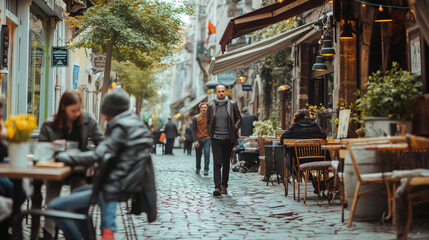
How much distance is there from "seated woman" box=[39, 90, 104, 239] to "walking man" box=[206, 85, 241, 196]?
501 centimetres

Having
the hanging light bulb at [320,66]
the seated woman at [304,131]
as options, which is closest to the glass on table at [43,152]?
the seated woman at [304,131]

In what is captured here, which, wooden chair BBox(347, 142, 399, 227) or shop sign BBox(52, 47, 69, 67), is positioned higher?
shop sign BBox(52, 47, 69, 67)

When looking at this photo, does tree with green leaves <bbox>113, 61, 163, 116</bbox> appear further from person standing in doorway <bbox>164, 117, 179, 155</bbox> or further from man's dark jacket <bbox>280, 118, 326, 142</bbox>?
man's dark jacket <bbox>280, 118, 326, 142</bbox>

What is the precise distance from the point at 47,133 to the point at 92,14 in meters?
9.23

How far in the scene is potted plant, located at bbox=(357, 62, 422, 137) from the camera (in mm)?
7488

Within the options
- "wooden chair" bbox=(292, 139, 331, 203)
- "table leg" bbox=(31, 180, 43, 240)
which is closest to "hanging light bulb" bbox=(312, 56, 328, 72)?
"wooden chair" bbox=(292, 139, 331, 203)

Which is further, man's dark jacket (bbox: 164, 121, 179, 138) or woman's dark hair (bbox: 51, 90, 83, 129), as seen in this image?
man's dark jacket (bbox: 164, 121, 179, 138)

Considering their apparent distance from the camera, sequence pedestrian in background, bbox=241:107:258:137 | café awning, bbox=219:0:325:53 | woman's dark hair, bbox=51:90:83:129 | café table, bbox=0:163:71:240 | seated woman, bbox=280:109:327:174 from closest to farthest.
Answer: café table, bbox=0:163:71:240
woman's dark hair, bbox=51:90:83:129
seated woman, bbox=280:109:327:174
café awning, bbox=219:0:325:53
pedestrian in background, bbox=241:107:258:137

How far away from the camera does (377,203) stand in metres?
7.04

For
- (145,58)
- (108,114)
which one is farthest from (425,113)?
(145,58)

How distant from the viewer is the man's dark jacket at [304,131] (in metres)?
9.99

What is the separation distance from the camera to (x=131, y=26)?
47.9 feet

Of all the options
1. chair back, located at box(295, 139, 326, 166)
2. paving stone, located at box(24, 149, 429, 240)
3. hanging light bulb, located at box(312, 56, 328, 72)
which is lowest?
paving stone, located at box(24, 149, 429, 240)

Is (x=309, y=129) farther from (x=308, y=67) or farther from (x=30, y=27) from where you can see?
(x=308, y=67)
